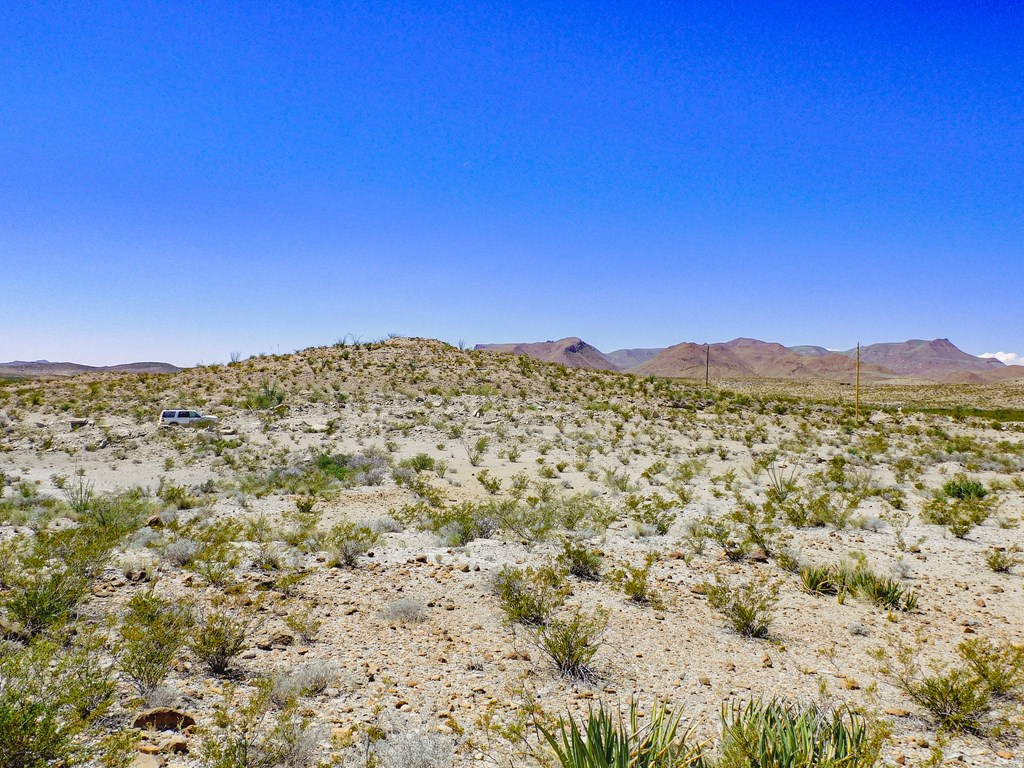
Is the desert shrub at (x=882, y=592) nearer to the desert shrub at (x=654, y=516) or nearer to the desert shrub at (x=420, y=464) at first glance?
the desert shrub at (x=654, y=516)

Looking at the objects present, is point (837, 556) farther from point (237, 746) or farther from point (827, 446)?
point (827, 446)

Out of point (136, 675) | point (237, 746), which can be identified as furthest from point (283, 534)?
point (237, 746)

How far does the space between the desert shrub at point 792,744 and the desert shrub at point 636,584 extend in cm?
302

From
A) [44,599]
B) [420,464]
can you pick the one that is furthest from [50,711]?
[420,464]

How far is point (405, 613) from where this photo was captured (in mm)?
6332

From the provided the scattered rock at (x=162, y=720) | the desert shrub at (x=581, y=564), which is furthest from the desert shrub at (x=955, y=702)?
the scattered rock at (x=162, y=720)

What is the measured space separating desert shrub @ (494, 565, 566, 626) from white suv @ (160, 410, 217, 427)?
19.7 m

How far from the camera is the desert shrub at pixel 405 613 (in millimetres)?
6270

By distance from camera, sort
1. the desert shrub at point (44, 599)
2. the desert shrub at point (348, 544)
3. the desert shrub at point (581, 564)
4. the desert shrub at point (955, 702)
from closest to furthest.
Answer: the desert shrub at point (955, 702) < the desert shrub at point (44, 599) < the desert shrub at point (581, 564) < the desert shrub at point (348, 544)

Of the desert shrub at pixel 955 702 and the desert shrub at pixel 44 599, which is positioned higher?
the desert shrub at pixel 44 599

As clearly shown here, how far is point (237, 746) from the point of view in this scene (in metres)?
3.80

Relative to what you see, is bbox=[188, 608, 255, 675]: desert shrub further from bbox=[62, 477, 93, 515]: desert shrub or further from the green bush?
the green bush

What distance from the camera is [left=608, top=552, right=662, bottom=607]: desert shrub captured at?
271 inches

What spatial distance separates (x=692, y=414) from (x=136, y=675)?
1063 inches
